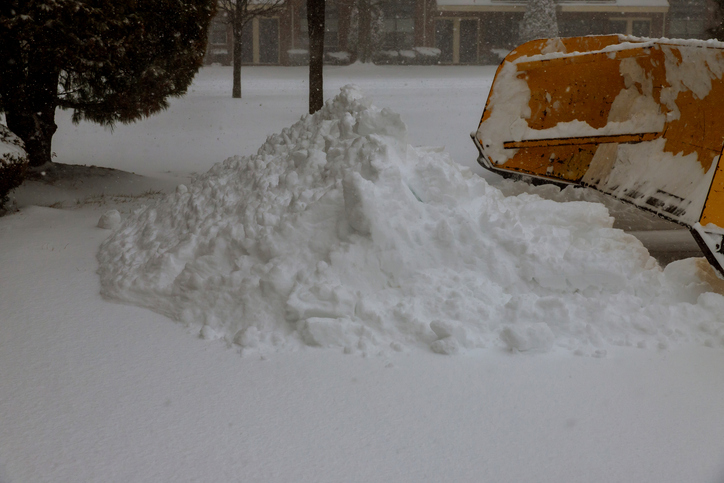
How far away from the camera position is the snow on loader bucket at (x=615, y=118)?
561 centimetres

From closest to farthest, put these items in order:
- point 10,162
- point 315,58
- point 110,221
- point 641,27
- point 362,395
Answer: point 362,395 → point 10,162 → point 110,221 → point 315,58 → point 641,27

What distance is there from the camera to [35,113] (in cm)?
804

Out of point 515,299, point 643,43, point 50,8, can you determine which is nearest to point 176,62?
point 50,8

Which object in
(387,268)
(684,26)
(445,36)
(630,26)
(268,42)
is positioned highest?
(684,26)

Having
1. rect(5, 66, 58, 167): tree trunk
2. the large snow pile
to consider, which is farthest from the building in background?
the large snow pile

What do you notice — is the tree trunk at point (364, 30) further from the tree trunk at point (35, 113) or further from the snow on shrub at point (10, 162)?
the snow on shrub at point (10, 162)

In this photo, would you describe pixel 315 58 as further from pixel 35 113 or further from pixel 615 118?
pixel 615 118

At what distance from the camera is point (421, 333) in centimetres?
376

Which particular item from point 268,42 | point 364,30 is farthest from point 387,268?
point 268,42

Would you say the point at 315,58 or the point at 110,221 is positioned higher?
the point at 315,58

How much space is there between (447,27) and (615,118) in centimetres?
2783

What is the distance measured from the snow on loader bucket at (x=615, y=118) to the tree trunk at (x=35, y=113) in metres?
4.80

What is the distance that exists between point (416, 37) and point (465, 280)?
30.0 metres

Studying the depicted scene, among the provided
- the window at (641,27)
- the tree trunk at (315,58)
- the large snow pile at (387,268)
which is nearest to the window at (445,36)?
the window at (641,27)
